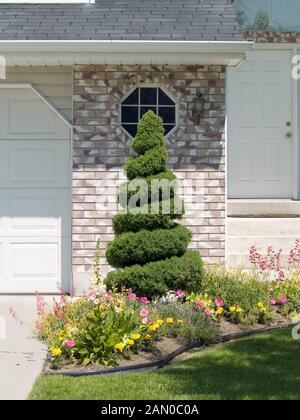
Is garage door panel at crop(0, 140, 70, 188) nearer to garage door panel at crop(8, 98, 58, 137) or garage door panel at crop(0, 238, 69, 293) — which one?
garage door panel at crop(8, 98, 58, 137)

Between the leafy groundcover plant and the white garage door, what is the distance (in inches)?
88.6

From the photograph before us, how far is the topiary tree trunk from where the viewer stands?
26.9 ft

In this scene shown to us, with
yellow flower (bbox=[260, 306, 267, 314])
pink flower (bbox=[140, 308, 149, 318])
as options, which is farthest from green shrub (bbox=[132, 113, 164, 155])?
yellow flower (bbox=[260, 306, 267, 314])

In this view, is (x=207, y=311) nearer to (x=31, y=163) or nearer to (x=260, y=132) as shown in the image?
(x=31, y=163)

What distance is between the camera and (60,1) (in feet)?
35.9

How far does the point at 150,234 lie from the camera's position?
8.30m

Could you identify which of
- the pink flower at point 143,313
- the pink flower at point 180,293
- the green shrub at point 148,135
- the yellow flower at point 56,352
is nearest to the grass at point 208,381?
the yellow flower at point 56,352

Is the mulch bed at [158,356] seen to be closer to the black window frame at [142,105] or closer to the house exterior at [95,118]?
the house exterior at [95,118]

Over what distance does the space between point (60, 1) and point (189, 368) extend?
6.37 metres

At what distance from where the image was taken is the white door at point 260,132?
1193 cm
